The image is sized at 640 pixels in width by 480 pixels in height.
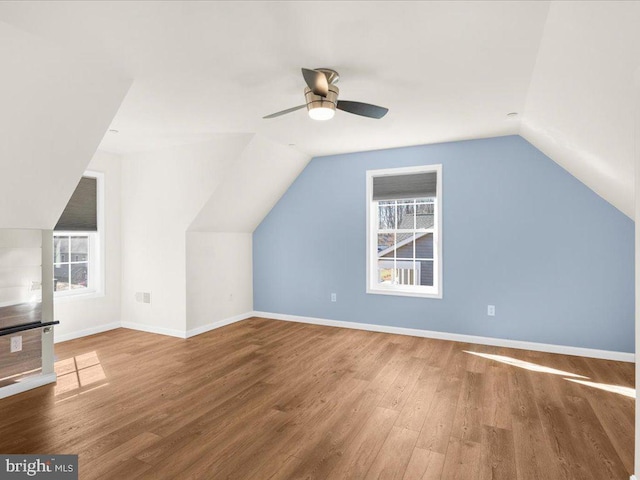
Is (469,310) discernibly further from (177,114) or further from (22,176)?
(22,176)

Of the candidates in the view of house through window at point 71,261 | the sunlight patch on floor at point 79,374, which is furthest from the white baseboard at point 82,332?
the sunlight patch on floor at point 79,374

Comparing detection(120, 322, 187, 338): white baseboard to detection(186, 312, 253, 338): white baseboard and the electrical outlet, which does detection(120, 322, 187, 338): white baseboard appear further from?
the electrical outlet

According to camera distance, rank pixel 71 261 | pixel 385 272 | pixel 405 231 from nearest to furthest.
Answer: pixel 71 261 → pixel 405 231 → pixel 385 272

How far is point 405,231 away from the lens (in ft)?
17.0

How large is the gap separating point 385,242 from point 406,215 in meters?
0.51

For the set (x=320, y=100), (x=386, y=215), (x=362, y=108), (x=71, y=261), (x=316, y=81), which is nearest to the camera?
(x=316, y=81)

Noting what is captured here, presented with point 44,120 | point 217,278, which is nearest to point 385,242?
point 217,278

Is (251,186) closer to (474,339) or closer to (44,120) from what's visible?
(44,120)

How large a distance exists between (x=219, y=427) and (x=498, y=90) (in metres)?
3.55

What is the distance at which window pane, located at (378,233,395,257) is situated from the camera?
5.32 m

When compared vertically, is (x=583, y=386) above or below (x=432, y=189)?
below

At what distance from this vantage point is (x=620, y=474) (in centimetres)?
204

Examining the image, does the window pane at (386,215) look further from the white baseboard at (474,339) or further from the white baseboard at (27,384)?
the white baseboard at (27,384)

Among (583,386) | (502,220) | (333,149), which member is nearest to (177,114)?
(333,149)
